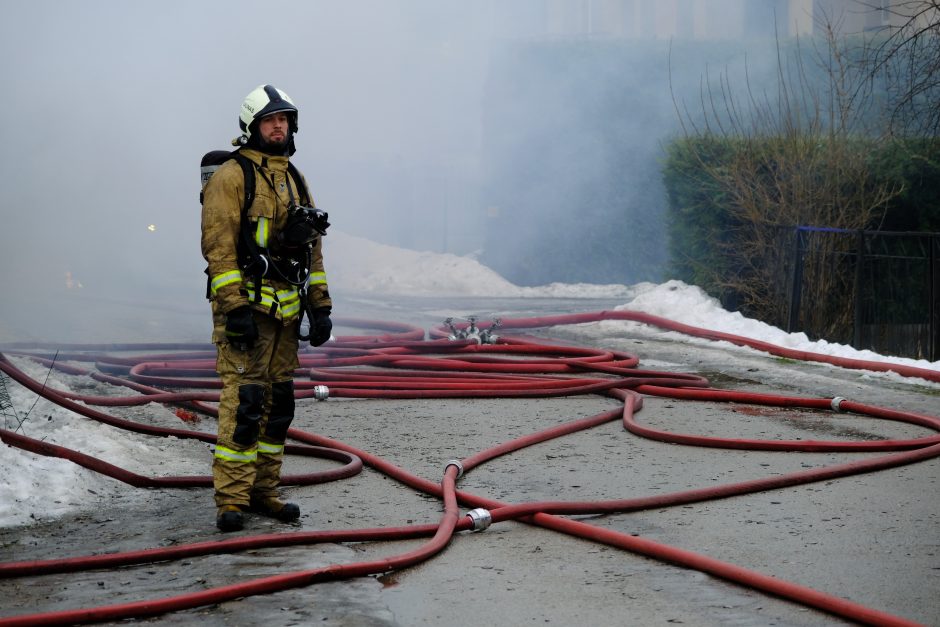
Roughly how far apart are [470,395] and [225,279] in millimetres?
3296

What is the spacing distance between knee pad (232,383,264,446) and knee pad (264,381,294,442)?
150 mm

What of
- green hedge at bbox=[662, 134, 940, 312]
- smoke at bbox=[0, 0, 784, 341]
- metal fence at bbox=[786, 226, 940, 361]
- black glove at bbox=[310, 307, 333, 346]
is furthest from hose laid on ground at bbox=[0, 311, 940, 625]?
smoke at bbox=[0, 0, 784, 341]

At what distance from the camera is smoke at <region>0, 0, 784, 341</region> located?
16.8 meters

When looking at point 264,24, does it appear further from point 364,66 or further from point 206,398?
point 206,398

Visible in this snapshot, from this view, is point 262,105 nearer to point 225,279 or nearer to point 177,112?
point 225,279

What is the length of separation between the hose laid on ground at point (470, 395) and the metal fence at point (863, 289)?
1.10 meters

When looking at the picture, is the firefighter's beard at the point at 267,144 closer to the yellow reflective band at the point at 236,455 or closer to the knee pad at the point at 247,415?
the knee pad at the point at 247,415

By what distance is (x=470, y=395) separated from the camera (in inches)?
307

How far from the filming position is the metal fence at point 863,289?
1056 cm

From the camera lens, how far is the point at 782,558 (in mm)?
4285

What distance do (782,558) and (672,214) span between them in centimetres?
965

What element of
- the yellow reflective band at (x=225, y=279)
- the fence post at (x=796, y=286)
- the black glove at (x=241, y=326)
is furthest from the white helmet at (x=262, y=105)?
the fence post at (x=796, y=286)

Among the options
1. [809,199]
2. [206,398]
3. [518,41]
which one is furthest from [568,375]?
[518,41]

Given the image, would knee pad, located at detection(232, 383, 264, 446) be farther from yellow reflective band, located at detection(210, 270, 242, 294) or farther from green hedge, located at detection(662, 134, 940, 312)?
green hedge, located at detection(662, 134, 940, 312)
